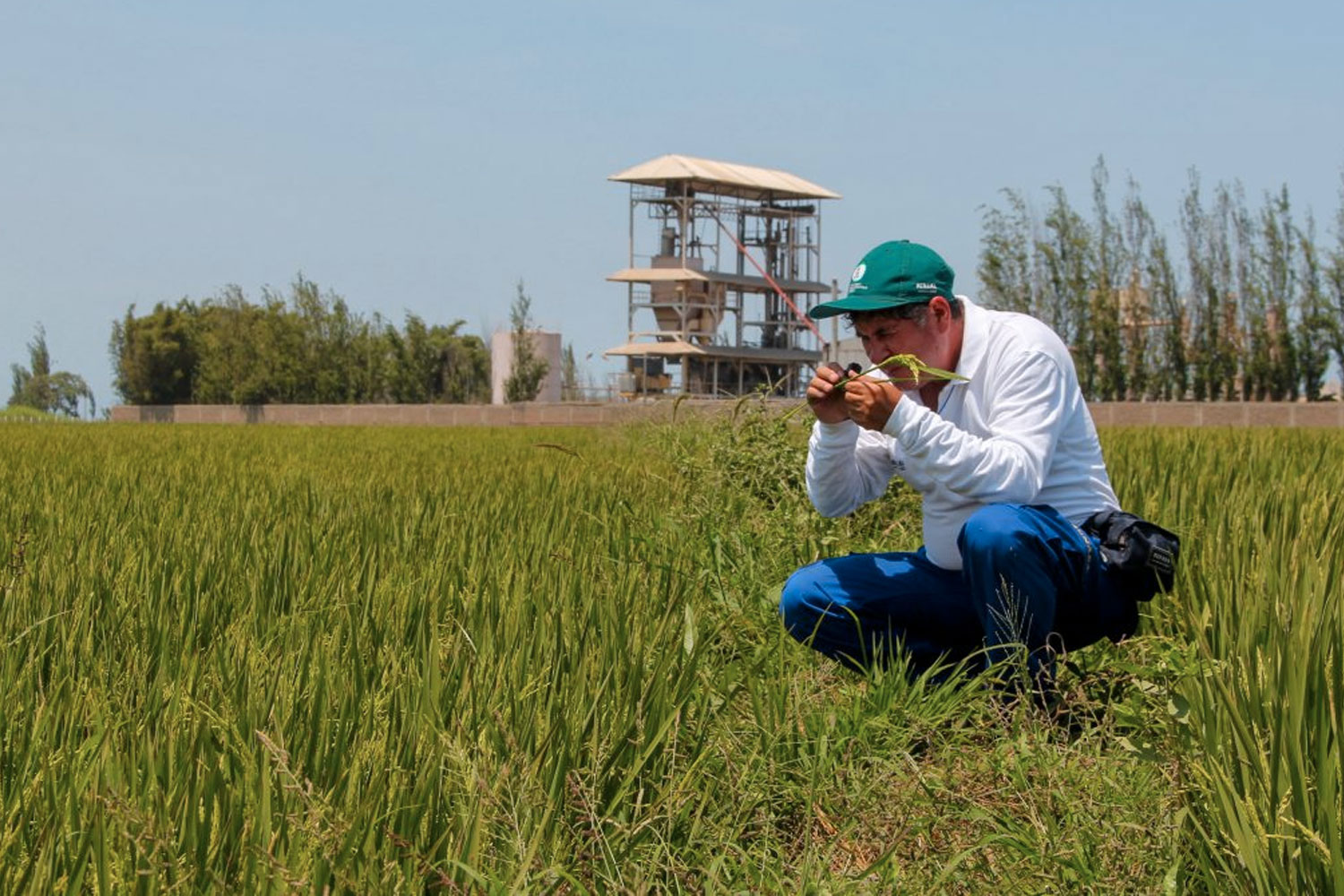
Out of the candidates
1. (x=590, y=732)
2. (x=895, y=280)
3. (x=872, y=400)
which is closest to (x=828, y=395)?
(x=872, y=400)

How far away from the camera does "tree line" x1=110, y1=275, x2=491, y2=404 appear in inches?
1681

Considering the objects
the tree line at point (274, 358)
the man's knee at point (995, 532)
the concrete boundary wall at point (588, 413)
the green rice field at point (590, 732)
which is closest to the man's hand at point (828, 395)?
the man's knee at point (995, 532)

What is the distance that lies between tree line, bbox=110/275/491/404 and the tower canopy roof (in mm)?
10691

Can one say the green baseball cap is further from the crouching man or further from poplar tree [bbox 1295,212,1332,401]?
poplar tree [bbox 1295,212,1332,401]

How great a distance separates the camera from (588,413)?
22172mm

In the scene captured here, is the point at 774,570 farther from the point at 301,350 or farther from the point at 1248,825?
the point at 301,350

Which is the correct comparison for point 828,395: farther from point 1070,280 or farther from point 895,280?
point 1070,280

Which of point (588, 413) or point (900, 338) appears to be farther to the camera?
point (588, 413)

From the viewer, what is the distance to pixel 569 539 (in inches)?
165

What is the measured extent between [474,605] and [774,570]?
1.71 metres

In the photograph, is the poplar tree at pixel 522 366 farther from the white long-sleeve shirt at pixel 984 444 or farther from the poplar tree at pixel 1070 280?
the white long-sleeve shirt at pixel 984 444

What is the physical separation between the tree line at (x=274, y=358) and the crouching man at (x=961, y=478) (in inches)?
1587

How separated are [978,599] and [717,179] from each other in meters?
50.6

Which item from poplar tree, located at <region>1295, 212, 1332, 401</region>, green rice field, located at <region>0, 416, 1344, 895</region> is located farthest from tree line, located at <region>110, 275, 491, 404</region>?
green rice field, located at <region>0, 416, 1344, 895</region>
